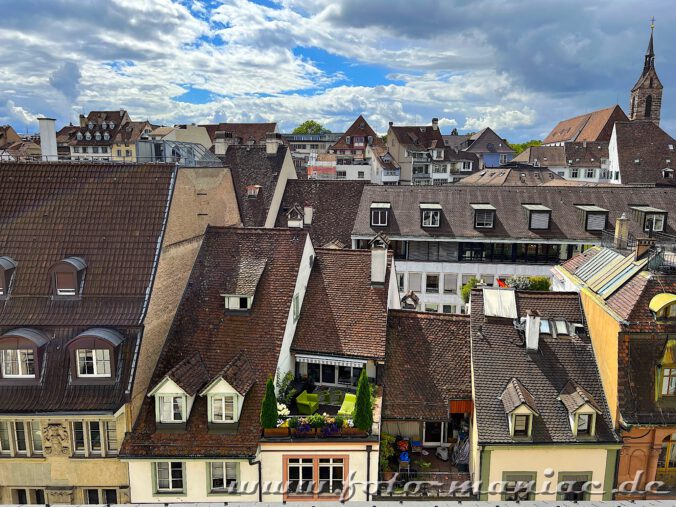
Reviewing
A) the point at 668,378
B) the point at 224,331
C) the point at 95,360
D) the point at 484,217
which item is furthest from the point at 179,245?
the point at 484,217

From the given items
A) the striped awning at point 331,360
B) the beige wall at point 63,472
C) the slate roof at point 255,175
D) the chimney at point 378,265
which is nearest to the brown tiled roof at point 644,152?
the slate roof at point 255,175

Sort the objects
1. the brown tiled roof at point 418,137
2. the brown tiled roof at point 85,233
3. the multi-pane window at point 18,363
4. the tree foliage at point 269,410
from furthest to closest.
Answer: the brown tiled roof at point 418,137
the brown tiled roof at point 85,233
the multi-pane window at point 18,363
the tree foliage at point 269,410

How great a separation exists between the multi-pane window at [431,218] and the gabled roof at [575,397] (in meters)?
20.3

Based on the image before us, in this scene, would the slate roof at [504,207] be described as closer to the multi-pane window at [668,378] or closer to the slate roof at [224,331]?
the slate roof at [224,331]

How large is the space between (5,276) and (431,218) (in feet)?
90.2

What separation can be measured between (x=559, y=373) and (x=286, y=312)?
1098 centimetres

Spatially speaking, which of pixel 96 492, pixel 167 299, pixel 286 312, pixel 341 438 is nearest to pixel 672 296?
pixel 341 438

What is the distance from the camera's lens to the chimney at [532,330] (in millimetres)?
21016

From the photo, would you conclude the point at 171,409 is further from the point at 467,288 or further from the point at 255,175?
the point at 255,175

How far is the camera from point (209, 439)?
18.3 meters

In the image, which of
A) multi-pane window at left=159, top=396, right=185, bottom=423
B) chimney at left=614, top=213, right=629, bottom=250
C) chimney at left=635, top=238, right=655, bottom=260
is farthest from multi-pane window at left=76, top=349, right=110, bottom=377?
chimney at left=614, top=213, right=629, bottom=250

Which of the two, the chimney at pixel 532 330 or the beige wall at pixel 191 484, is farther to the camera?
the chimney at pixel 532 330

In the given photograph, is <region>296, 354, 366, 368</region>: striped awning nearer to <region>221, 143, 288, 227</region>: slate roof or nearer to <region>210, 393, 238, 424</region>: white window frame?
<region>210, 393, 238, 424</region>: white window frame

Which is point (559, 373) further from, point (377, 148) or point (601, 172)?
point (377, 148)
